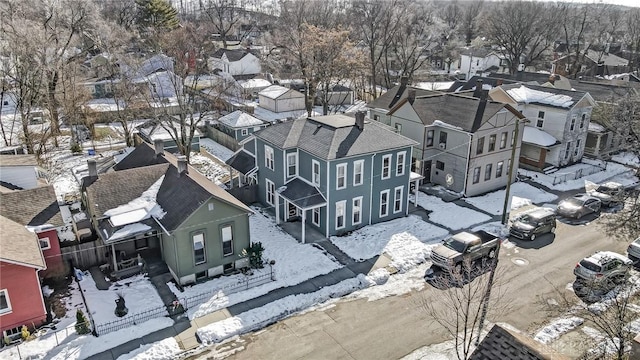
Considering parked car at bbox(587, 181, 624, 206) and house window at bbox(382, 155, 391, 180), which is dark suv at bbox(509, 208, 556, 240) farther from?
house window at bbox(382, 155, 391, 180)

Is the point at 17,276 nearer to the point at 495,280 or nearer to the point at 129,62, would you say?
the point at 495,280

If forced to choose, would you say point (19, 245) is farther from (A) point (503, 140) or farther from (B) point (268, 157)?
(A) point (503, 140)

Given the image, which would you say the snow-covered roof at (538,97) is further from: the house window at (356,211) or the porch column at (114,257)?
the porch column at (114,257)

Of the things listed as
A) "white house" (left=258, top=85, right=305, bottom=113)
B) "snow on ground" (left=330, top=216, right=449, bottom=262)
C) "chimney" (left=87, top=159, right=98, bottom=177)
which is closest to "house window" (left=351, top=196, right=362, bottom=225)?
"snow on ground" (left=330, top=216, right=449, bottom=262)

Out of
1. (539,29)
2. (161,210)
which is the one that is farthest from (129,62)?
(539,29)

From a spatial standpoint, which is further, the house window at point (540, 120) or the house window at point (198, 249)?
the house window at point (540, 120)

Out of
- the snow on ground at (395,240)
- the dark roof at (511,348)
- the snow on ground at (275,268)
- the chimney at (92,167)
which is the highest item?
the chimney at (92,167)

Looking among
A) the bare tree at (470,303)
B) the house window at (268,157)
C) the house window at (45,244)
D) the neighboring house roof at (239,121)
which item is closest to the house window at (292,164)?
the house window at (268,157)
